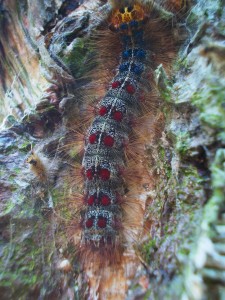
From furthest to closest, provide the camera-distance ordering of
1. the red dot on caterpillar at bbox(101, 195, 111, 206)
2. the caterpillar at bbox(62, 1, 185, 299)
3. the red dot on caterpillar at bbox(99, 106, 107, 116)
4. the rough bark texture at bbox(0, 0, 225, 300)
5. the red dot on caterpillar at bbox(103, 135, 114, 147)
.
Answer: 1. the red dot on caterpillar at bbox(99, 106, 107, 116)
2. the red dot on caterpillar at bbox(103, 135, 114, 147)
3. the red dot on caterpillar at bbox(101, 195, 111, 206)
4. the caterpillar at bbox(62, 1, 185, 299)
5. the rough bark texture at bbox(0, 0, 225, 300)

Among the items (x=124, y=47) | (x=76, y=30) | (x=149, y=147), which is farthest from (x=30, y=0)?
(x=149, y=147)

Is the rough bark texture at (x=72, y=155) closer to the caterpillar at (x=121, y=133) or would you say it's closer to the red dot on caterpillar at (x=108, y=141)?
the caterpillar at (x=121, y=133)

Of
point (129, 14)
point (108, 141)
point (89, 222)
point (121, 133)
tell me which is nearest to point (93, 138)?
point (108, 141)

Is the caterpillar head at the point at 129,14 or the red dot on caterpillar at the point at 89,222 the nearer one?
the red dot on caterpillar at the point at 89,222

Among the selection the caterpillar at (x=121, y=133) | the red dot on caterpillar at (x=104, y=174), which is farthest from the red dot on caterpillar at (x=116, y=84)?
the red dot on caterpillar at (x=104, y=174)

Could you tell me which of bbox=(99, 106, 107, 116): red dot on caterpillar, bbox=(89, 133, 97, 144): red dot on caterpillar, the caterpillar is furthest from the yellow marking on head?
bbox=(89, 133, 97, 144): red dot on caterpillar

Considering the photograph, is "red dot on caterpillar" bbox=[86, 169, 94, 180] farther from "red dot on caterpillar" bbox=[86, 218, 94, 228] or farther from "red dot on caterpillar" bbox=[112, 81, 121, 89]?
"red dot on caterpillar" bbox=[112, 81, 121, 89]

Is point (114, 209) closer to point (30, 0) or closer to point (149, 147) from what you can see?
point (149, 147)
